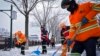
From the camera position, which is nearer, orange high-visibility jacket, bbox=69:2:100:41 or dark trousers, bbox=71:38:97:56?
dark trousers, bbox=71:38:97:56

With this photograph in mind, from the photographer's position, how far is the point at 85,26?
511cm

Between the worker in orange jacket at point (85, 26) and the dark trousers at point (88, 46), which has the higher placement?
the worker in orange jacket at point (85, 26)

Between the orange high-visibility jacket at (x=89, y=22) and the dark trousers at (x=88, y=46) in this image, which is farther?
the orange high-visibility jacket at (x=89, y=22)

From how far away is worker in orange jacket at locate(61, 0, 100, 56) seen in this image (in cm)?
496

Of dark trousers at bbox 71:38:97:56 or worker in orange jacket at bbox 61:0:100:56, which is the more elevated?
worker in orange jacket at bbox 61:0:100:56

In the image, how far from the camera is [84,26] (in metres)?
5.11

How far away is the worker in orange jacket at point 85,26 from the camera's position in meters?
4.96

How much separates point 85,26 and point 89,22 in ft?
0.29

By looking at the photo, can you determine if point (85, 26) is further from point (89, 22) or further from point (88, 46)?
point (88, 46)

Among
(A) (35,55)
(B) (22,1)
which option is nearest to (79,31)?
(A) (35,55)

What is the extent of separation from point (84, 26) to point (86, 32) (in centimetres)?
13

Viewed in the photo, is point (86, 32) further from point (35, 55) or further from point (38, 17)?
point (38, 17)

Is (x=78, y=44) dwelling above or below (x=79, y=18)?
below

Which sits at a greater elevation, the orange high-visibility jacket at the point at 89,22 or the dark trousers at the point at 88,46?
the orange high-visibility jacket at the point at 89,22
